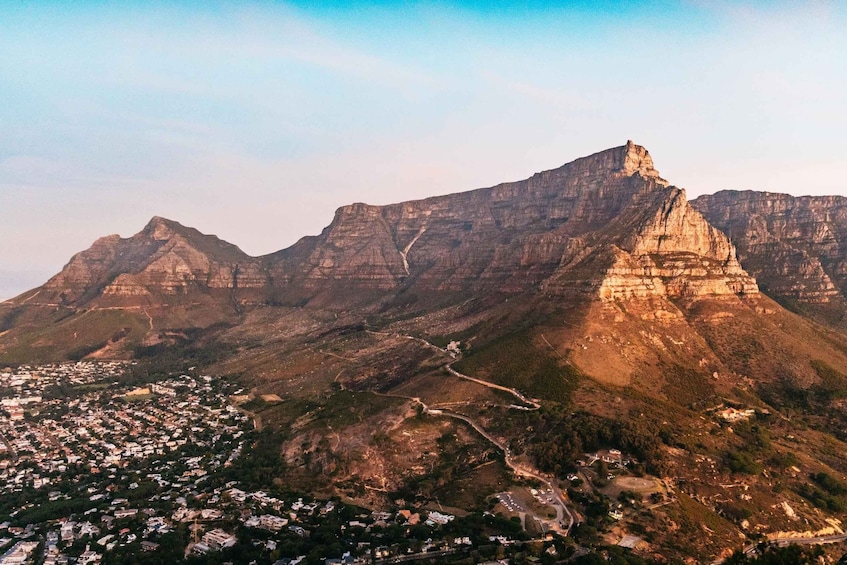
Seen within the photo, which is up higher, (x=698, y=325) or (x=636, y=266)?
(x=636, y=266)

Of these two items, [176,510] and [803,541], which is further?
[176,510]

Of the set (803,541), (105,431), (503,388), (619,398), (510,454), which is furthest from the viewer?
(105,431)

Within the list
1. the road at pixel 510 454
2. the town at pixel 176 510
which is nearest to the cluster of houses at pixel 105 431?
the town at pixel 176 510

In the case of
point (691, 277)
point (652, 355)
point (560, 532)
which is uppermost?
point (691, 277)

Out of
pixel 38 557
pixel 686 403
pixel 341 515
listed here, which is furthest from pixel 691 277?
pixel 38 557

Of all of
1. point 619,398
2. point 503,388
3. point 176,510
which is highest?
point 503,388

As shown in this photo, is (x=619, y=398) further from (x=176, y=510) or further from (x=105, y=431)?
(x=105, y=431)

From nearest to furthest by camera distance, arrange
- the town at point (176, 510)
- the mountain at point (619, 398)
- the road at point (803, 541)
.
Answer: the road at point (803, 541), the town at point (176, 510), the mountain at point (619, 398)

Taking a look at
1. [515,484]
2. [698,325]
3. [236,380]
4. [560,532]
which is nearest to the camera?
[560,532]

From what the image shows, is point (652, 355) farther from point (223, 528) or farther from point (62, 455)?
point (62, 455)

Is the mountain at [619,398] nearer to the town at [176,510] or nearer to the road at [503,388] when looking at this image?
the road at [503,388]

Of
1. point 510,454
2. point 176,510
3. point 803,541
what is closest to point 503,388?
point 510,454
